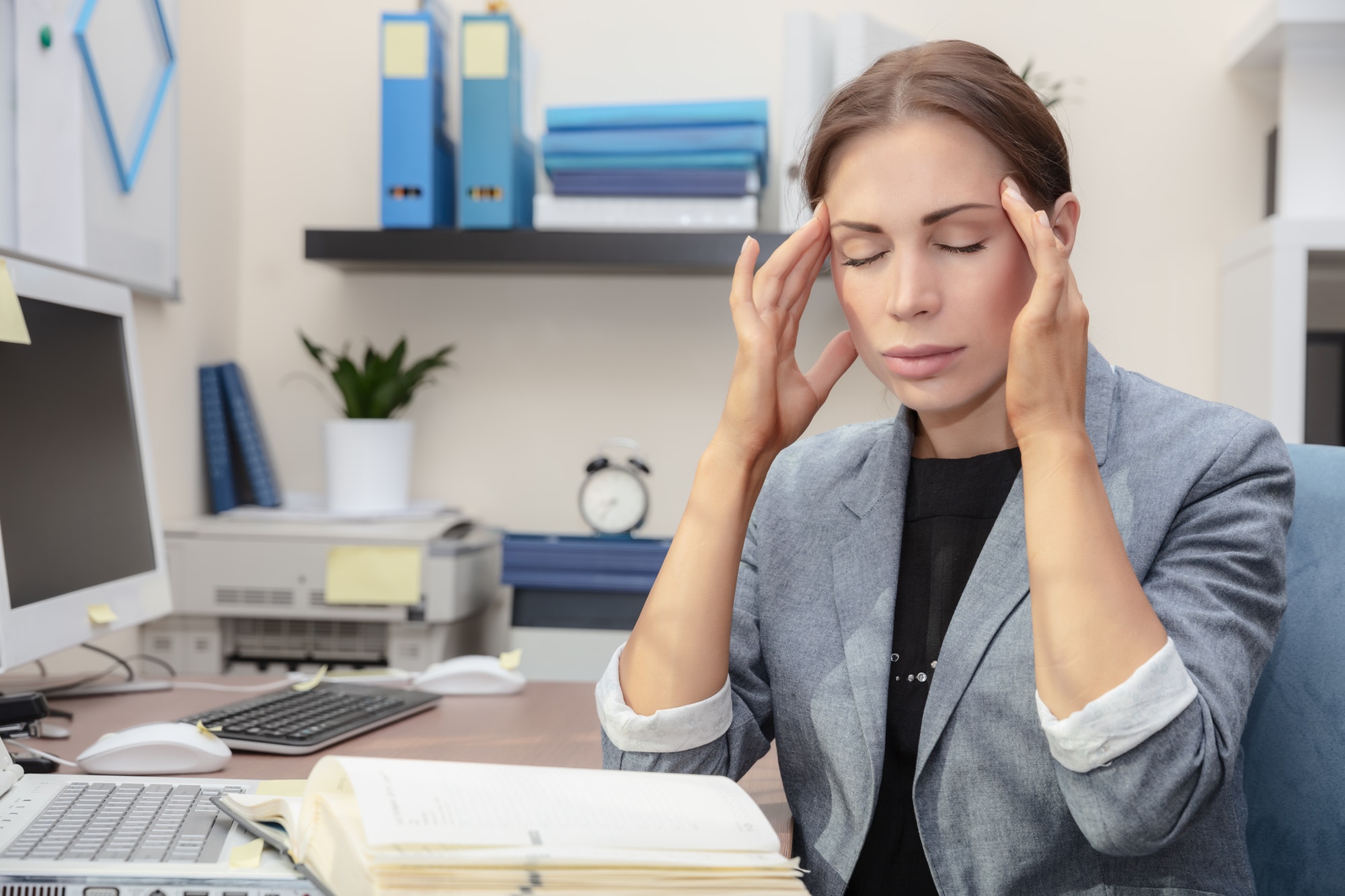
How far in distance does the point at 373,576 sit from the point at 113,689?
18.3 inches

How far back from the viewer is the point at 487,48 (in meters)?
1.88

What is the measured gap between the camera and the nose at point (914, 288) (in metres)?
0.87

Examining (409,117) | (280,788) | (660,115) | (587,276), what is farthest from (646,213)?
(280,788)

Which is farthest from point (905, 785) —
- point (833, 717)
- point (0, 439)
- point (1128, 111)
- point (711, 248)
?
point (1128, 111)

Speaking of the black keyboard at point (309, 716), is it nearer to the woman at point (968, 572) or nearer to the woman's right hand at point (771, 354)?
the woman at point (968, 572)

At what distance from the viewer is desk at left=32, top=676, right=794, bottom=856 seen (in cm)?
102

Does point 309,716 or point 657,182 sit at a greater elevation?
point 657,182

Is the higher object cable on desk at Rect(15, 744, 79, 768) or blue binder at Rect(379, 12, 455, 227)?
blue binder at Rect(379, 12, 455, 227)

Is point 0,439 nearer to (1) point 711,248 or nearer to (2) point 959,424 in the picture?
(2) point 959,424

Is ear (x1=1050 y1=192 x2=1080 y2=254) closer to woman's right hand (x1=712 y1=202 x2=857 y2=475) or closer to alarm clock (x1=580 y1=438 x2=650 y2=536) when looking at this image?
woman's right hand (x1=712 y1=202 x2=857 y2=475)

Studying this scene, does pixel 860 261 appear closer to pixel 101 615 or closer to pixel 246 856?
pixel 246 856

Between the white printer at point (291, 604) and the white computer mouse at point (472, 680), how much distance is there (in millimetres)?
367

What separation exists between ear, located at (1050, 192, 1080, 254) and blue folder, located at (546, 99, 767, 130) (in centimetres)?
97

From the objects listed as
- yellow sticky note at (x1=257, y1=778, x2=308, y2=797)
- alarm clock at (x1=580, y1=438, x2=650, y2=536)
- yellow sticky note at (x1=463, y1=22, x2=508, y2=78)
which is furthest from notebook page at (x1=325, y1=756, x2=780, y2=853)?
yellow sticky note at (x1=463, y1=22, x2=508, y2=78)
